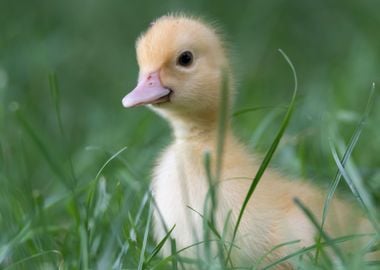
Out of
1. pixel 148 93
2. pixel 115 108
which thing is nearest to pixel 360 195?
pixel 148 93

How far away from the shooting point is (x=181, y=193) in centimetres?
282

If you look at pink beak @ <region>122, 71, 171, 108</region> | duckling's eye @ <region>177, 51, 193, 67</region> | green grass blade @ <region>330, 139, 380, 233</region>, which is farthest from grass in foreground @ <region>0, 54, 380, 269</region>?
duckling's eye @ <region>177, 51, 193, 67</region>

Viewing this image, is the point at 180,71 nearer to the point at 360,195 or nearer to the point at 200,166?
the point at 200,166

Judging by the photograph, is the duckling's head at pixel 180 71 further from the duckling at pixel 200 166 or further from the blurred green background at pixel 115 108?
the blurred green background at pixel 115 108

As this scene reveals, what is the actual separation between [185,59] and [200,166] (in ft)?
1.15

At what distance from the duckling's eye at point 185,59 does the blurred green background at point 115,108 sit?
291mm

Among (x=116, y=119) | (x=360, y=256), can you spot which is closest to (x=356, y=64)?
(x=116, y=119)

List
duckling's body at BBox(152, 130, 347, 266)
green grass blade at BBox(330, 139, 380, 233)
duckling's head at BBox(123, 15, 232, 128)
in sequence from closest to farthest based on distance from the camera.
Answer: green grass blade at BBox(330, 139, 380, 233) < duckling's body at BBox(152, 130, 347, 266) < duckling's head at BBox(123, 15, 232, 128)

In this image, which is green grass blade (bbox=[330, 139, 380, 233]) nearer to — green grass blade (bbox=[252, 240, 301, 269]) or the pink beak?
green grass blade (bbox=[252, 240, 301, 269])

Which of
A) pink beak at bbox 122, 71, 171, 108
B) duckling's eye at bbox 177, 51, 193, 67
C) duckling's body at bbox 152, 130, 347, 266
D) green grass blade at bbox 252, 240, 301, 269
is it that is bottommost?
green grass blade at bbox 252, 240, 301, 269

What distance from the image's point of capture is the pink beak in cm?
289

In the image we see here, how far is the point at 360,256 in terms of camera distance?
2299mm

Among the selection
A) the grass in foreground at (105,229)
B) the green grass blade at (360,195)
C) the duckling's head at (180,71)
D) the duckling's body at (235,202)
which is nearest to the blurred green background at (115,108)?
the grass in foreground at (105,229)

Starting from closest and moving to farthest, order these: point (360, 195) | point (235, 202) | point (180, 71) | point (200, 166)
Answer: point (360, 195), point (235, 202), point (200, 166), point (180, 71)
